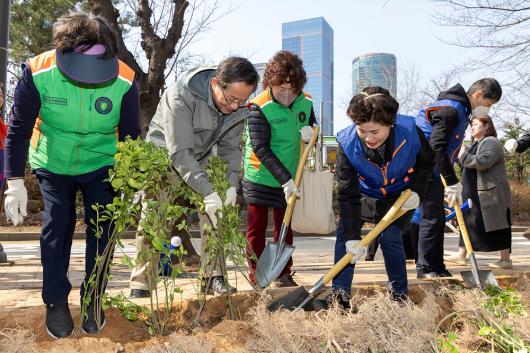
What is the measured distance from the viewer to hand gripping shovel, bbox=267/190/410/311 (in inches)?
116

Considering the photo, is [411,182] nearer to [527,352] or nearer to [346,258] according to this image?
[346,258]

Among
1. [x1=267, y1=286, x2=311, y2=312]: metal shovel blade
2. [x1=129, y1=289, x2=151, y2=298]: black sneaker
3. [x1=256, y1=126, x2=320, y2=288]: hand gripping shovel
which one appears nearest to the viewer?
[x1=267, y1=286, x2=311, y2=312]: metal shovel blade

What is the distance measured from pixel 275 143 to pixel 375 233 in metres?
1.17

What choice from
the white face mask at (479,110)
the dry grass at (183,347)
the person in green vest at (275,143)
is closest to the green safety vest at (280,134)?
the person in green vest at (275,143)

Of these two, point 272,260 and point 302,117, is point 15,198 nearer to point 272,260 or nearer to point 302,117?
point 272,260

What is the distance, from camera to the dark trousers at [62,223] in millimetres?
2570

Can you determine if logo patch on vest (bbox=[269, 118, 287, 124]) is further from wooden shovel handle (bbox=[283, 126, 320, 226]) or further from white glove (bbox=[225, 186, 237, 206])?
white glove (bbox=[225, 186, 237, 206])

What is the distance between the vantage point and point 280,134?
3885 millimetres

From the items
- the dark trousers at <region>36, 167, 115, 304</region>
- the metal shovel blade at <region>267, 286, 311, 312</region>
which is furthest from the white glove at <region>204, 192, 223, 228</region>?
the metal shovel blade at <region>267, 286, 311, 312</region>

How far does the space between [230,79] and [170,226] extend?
0.91 m

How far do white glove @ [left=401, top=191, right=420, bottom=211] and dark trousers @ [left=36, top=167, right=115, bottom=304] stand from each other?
1775mm

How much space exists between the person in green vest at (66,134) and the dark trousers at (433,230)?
2598mm

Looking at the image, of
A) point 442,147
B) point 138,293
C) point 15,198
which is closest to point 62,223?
point 15,198

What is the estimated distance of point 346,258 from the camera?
307 centimetres
